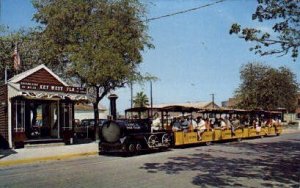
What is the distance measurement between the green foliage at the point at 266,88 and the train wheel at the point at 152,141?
4284 centimetres

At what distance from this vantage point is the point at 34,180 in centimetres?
1241

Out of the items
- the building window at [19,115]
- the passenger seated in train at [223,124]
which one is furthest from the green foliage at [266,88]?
the building window at [19,115]

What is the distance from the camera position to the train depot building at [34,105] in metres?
23.8

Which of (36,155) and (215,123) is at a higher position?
(215,123)

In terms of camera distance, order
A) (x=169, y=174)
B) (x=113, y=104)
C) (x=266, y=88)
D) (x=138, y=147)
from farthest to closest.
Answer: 1. (x=266, y=88)
2. (x=138, y=147)
3. (x=113, y=104)
4. (x=169, y=174)

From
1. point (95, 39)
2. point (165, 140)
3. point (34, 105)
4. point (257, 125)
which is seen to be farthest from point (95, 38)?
point (257, 125)

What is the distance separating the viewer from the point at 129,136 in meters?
20.7

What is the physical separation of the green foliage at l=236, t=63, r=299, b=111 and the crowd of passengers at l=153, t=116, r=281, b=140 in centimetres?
2261

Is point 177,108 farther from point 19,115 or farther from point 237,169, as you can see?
point 237,169

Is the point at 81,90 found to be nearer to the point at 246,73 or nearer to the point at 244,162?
the point at 244,162

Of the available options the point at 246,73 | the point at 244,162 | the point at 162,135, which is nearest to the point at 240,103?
the point at 246,73

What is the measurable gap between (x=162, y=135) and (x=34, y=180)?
11.0 meters

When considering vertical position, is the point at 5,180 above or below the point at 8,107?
below

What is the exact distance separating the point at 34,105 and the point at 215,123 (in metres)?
12.7
